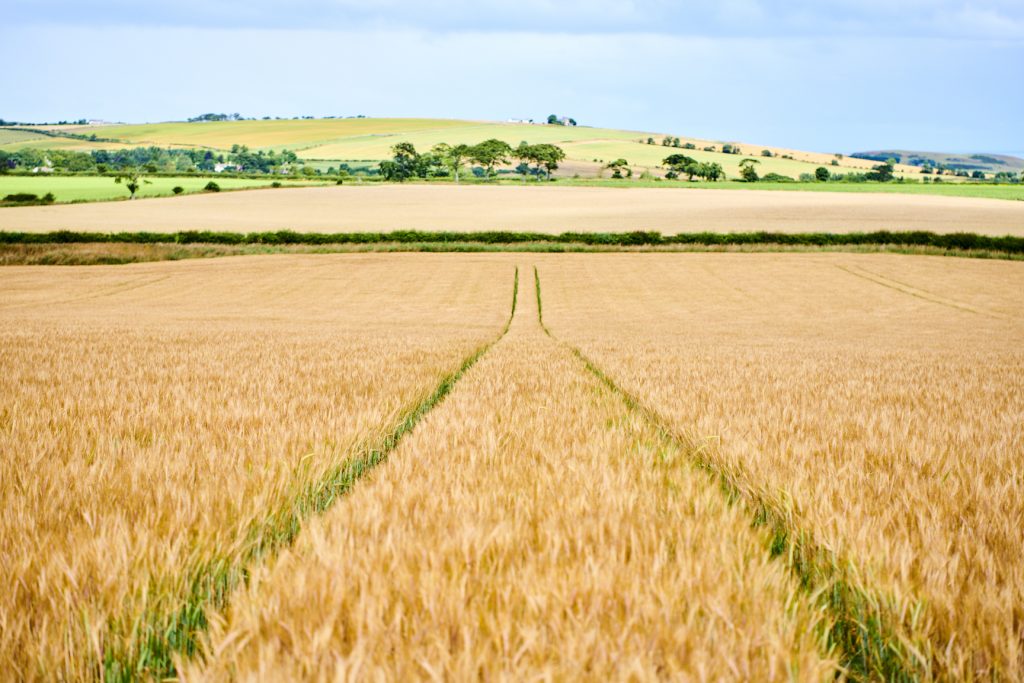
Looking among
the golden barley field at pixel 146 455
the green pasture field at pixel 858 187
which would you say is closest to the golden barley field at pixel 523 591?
the golden barley field at pixel 146 455

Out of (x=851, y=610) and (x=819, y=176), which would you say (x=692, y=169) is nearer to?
(x=819, y=176)

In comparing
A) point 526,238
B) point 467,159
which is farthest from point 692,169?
point 526,238

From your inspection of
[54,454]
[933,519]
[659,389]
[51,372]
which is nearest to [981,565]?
[933,519]

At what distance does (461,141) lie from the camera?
162 metres

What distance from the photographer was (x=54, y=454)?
13.8 feet

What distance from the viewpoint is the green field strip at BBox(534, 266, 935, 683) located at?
2135 millimetres

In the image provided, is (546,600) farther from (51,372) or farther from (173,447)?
(51,372)

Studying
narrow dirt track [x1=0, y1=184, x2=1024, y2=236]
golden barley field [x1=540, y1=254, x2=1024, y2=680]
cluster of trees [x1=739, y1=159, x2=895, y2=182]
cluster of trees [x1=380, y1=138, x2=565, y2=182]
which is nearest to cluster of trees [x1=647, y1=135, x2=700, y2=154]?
cluster of trees [x1=739, y1=159, x2=895, y2=182]

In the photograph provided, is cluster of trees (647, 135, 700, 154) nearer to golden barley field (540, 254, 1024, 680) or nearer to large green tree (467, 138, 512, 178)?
large green tree (467, 138, 512, 178)

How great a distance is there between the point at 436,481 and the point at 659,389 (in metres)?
4.60

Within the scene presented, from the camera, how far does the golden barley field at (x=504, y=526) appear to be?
1.96 meters

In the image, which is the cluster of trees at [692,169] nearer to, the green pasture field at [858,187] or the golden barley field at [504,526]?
the green pasture field at [858,187]

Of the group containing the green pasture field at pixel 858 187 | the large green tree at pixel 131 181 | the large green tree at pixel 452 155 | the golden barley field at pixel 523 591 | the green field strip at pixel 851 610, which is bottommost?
the green field strip at pixel 851 610

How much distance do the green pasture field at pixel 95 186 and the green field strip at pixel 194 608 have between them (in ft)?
282
